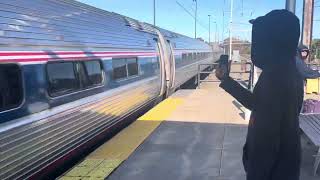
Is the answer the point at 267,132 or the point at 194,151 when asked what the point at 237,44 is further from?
the point at 267,132

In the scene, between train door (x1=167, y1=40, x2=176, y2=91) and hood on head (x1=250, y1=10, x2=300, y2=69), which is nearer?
hood on head (x1=250, y1=10, x2=300, y2=69)

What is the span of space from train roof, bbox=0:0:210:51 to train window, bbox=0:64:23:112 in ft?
0.66

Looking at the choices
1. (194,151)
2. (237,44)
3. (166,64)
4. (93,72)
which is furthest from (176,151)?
(237,44)

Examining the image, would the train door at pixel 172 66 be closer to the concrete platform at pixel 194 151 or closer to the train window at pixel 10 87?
the concrete platform at pixel 194 151

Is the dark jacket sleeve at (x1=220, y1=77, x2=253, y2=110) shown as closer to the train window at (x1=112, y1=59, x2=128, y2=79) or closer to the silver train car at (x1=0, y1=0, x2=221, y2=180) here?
the silver train car at (x1=0, y1=0, x2=221, y2=180)

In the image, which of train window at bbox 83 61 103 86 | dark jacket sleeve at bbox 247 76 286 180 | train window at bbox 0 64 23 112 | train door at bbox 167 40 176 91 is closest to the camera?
dark jacket sleeve at bbox 247 76 286 180

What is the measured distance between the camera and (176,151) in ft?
22.9

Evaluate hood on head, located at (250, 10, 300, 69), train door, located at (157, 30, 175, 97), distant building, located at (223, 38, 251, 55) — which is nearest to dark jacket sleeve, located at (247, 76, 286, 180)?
hood on head, located at (250, 10, 300, 69)

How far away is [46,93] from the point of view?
556 centimetres

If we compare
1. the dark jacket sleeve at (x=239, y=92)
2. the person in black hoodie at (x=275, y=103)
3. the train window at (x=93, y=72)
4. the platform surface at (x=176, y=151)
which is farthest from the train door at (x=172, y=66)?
the person in black hoodie at (x=275, y=103)

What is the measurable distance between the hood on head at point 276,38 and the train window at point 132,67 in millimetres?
7870

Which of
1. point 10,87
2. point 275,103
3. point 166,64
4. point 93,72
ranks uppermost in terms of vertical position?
point 275,103

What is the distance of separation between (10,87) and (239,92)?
2.81 meters

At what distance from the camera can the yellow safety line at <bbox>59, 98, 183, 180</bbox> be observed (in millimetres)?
5828
